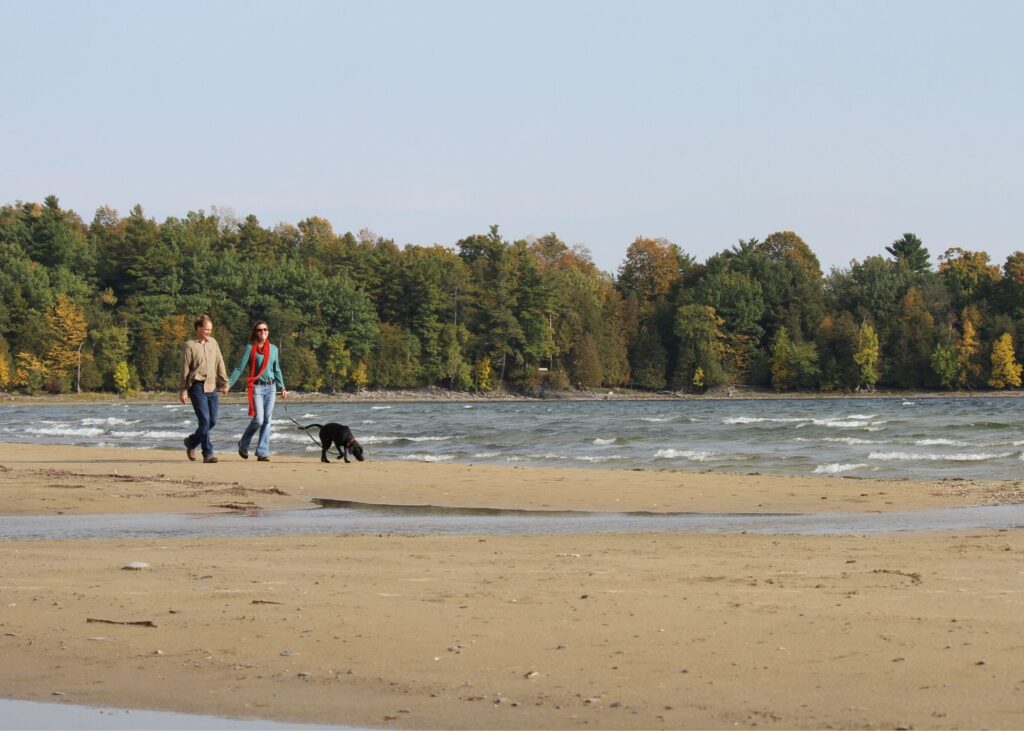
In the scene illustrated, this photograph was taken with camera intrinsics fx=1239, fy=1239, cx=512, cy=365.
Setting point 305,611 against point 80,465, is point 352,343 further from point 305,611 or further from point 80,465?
point 305,611

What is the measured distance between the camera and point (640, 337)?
400ft

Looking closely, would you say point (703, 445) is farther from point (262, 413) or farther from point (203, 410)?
point (203, 410)

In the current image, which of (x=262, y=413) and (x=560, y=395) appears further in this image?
(x=560, y=395)

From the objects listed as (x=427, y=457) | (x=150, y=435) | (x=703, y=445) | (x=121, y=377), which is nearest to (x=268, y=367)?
(x=427, y=457)

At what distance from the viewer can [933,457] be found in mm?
18953

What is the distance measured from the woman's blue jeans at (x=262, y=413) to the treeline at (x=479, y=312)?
84.2m

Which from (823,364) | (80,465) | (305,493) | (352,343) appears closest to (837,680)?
(305,493)

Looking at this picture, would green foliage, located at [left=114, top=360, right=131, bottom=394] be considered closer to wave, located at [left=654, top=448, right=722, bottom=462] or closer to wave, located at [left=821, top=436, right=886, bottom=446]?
wave, located at [left=821, top=436, right=886, bottom=446]

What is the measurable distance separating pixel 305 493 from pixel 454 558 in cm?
545

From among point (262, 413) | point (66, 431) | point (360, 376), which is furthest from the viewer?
point (360, 376)

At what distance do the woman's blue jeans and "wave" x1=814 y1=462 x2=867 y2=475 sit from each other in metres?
7.32

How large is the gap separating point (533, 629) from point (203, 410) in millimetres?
10441

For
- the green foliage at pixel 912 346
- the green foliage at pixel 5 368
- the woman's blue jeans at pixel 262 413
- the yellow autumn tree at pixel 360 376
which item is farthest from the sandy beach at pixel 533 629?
the green foliage at pixel 912 346

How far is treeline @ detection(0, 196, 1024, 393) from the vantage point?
10044cm
